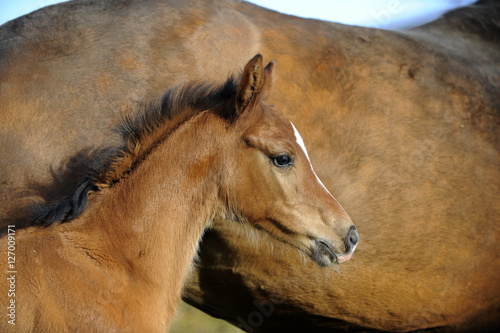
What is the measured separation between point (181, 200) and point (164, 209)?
11 cm

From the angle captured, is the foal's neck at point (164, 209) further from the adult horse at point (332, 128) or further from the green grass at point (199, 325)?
the green grass at point (199, 325)

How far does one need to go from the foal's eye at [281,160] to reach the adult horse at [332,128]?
1.74ft

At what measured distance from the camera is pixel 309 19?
4992 millimetres

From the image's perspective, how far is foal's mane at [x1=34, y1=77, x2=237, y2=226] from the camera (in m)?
3.51

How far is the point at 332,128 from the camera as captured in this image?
4.58 meters

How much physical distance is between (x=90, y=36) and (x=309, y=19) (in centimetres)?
166

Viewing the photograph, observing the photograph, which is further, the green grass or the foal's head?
the green grass

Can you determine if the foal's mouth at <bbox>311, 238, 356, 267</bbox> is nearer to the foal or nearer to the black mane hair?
the foal

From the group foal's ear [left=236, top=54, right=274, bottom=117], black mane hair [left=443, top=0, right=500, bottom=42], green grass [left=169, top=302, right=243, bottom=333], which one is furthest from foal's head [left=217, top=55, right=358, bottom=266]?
green grass [left=169, top=302, right=243, bottom=333]

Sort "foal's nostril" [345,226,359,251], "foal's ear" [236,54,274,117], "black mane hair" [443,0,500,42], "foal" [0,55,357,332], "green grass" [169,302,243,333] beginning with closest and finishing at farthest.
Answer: "foal" [0,55,357,332] → "foal's ear" [236,54,274,117] → "foal's nostril" [345,226,359,251] → "black mane hair" [443,0,500,42] → "green grass" [169,302,243,333]

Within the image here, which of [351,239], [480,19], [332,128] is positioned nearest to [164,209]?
[351,239]

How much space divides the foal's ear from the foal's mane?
6 centimetres

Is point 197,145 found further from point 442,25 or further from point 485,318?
point 442,25

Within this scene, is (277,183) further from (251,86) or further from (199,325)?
A: (199,325)
